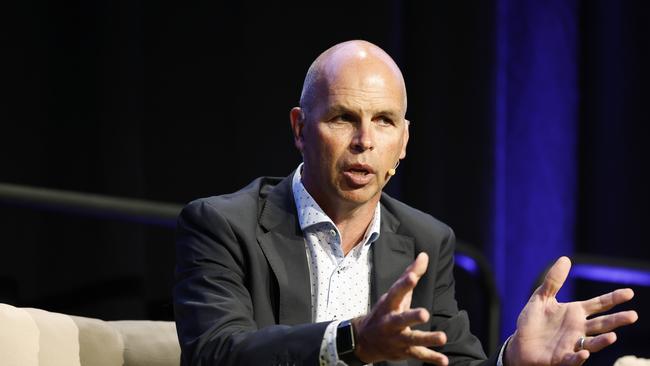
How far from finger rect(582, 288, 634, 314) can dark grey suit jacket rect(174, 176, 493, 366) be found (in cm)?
33

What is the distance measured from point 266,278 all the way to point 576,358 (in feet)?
1.90

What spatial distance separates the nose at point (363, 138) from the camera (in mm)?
1967

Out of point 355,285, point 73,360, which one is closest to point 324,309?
point 355,285

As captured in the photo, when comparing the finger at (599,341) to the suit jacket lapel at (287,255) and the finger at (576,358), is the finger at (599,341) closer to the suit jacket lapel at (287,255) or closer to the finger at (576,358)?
the finger at (576,358)

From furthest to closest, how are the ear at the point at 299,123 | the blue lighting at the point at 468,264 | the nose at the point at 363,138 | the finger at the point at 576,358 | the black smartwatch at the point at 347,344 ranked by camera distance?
the blue lighting at the point at 468,264
the ear at the point at 299,123
the nose at the point at 363,138
the finger at the point at 576,358
the black smartwatch at the point at 347,344

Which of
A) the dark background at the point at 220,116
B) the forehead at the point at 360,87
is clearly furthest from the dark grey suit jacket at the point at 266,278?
the dark background at the point at 220,116

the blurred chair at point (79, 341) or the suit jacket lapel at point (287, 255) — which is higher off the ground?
the suit jacket lapel at point (287, 255)

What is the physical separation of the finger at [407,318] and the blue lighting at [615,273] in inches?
83.8

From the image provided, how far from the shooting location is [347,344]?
1.61 metres

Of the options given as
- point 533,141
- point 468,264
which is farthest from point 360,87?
point 533,141

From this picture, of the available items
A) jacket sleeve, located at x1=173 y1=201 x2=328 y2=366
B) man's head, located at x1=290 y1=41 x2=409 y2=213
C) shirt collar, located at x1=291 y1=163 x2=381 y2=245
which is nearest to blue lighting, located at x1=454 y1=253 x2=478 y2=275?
shirt collar, located at x1=291 y1=163 x2=381 y2=245

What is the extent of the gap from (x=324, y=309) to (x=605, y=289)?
7.85 feet

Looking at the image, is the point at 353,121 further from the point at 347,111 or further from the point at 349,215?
the point at 349,215

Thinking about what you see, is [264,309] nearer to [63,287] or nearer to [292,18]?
[63,287]
